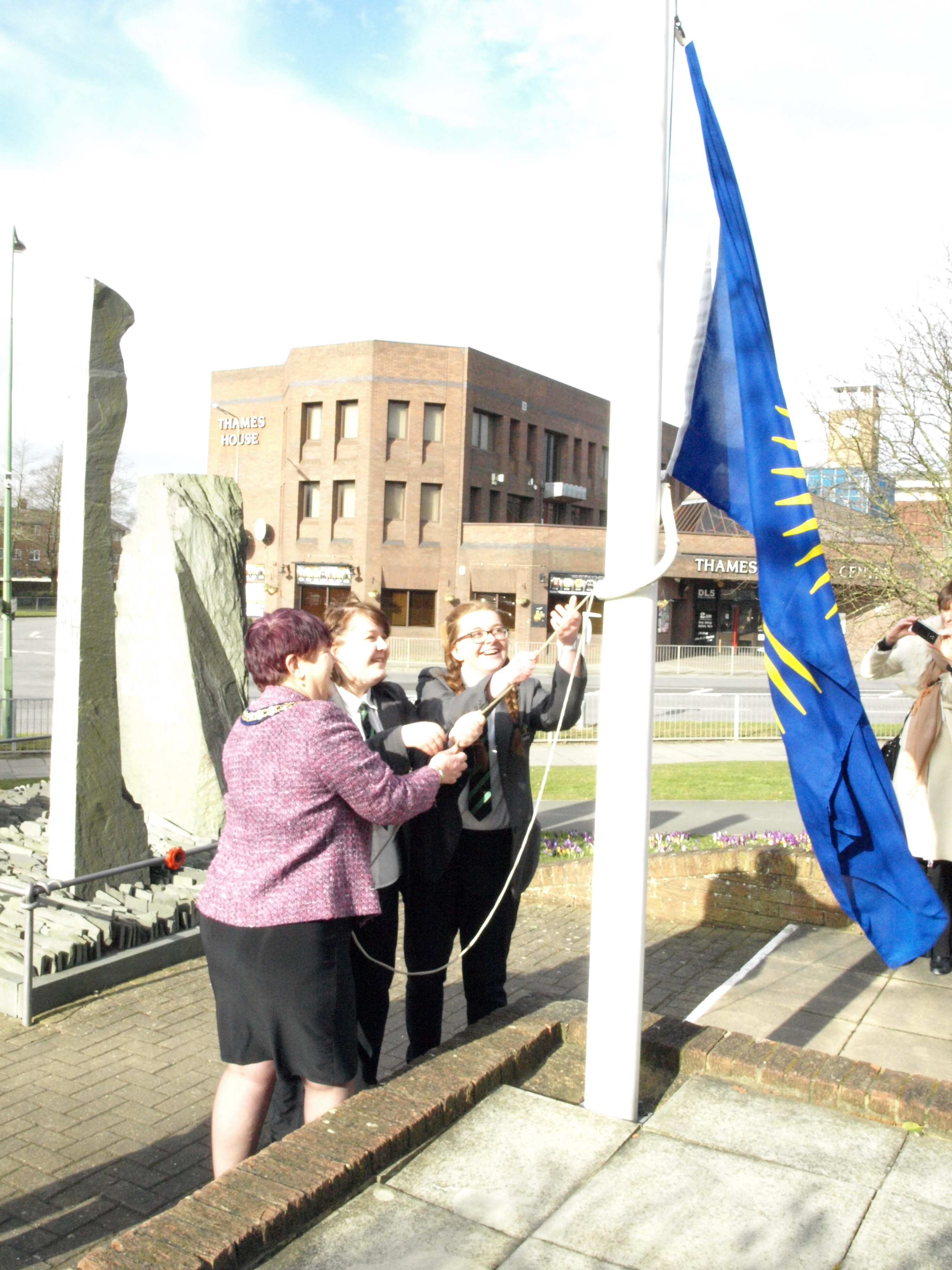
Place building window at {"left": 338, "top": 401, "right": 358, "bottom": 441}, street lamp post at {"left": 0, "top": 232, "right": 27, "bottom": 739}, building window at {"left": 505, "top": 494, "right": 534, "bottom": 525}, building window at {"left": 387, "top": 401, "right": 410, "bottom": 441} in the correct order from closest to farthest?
street lamp post at {"left": 0, "top": 232, "right": 27, "bottom": 739} < building window at {"left": 387, "top": 401, "right": 410, "bottom": 441} < building window at {"left": 338, "top": 401, "right": 358, "bottom": 441} < building window at {"left": 505, "top": 494, "right": 534, "bottom": 525}

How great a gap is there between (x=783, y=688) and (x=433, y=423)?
145 feet

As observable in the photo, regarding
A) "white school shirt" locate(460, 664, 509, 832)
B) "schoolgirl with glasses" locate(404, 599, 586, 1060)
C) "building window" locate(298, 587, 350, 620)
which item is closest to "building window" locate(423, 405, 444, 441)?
"building window" locate(298, 587, 350, 620)

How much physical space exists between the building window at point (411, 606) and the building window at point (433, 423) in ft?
21.5

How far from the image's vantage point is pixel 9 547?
61.2 feet

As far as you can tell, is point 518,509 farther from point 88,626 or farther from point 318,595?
point 88,626

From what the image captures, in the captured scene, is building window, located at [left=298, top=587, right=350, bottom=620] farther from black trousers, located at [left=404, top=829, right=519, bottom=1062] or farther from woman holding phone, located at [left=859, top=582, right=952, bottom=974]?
black trousers, located at [left=404, top=829, right=519, bottom=1062]

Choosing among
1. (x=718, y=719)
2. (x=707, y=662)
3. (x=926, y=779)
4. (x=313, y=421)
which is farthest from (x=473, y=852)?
(x=313, y=421)

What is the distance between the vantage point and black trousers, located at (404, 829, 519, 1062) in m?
4.05

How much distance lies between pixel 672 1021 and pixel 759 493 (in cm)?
170

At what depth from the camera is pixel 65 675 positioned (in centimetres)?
666

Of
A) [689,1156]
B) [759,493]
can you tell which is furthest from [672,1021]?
[759,493]

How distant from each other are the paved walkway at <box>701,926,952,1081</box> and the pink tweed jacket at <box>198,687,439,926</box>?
225 cm

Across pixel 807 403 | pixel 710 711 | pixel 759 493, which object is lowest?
pixel 710 711

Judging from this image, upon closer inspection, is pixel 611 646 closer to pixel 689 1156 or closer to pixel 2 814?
pixel 689 1156
